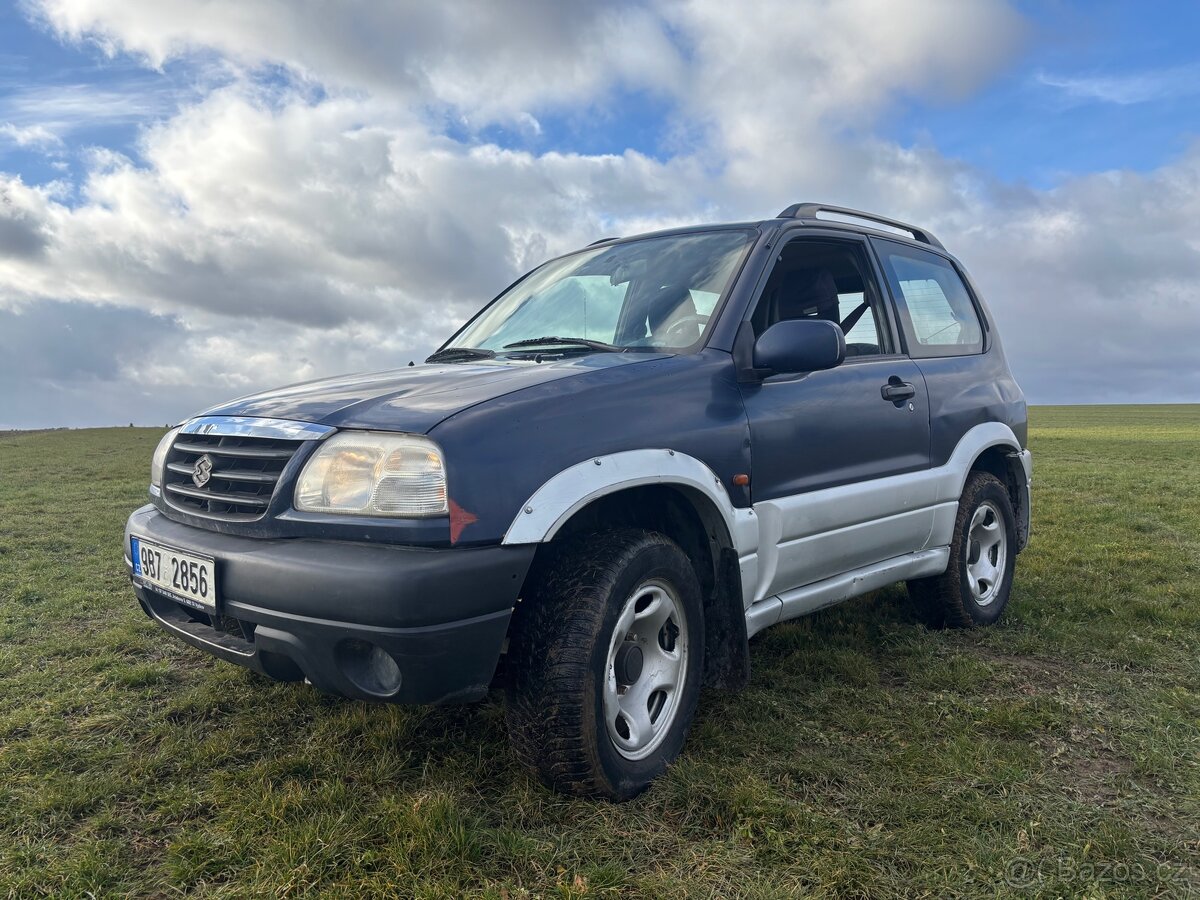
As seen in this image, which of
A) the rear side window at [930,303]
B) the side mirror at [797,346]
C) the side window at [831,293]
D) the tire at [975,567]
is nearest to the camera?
the side mirror at [797,346]

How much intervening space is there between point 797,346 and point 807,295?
107cm

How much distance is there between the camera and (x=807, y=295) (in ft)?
12.8

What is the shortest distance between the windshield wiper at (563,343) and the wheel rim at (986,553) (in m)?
2.48

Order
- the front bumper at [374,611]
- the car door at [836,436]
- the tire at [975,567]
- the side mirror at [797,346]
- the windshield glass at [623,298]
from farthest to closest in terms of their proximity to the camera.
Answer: the tire at [975,567], the windshield glass at [623,298], the car door at [836,436], the side mirror at [797,346], the front bumper at [374,611]

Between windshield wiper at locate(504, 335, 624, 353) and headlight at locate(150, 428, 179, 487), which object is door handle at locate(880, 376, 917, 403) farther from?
headlight at locate(150, 428, 179, 487)

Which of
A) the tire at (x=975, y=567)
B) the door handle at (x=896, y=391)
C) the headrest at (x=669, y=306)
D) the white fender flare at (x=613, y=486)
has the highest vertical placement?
the headrest at (x=669, y=306)

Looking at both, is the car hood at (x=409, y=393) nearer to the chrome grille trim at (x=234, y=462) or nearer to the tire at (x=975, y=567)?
the chrome grille trim at (x=234, y=462)

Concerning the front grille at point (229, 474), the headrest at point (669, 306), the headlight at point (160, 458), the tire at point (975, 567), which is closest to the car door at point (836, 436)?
the headrest at point (669, 306)

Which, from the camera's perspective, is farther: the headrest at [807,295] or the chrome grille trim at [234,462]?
the headrest at [807,295]

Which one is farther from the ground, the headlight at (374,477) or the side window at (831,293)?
the side window at (831,293)

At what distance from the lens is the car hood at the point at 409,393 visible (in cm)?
241

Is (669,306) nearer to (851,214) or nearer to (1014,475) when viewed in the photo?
(851,214)

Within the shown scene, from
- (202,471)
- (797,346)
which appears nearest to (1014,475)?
(797,346)

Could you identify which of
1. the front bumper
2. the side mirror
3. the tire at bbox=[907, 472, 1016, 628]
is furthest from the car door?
the front bumper
